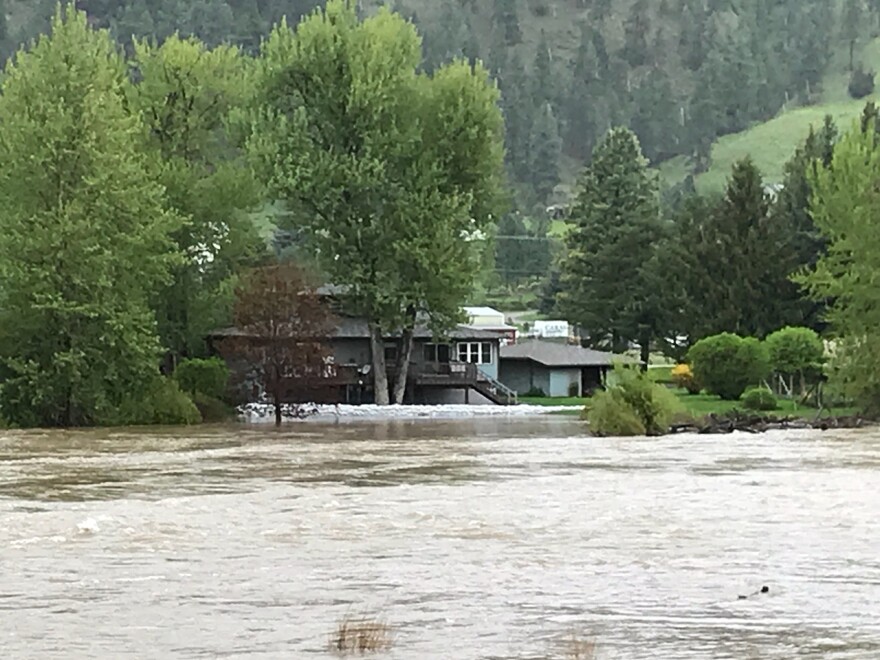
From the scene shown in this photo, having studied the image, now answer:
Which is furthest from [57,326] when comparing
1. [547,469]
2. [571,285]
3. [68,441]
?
[571,285]

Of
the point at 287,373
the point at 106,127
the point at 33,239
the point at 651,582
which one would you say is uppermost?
the point at 106,127

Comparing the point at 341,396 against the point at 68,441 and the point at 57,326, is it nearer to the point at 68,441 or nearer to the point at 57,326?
the point at 57,326

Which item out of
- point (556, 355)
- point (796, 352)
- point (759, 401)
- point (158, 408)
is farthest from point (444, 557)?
point (556, 355)

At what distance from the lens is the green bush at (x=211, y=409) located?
61094 mm

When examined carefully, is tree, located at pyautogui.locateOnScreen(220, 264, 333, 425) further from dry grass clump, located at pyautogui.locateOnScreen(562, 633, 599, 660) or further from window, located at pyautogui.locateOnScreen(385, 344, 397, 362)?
dry grass clump, located at pyautogui.locateOnScreen(562, 633, 599, 660)

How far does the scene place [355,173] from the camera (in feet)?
214

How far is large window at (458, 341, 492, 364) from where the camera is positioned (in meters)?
80.6

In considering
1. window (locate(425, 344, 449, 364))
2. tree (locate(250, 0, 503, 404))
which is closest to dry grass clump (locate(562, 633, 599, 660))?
tree (locate(250, 0, 503, 404))

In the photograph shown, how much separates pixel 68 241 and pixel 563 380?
35.8m

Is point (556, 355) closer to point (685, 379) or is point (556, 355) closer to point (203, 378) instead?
point (685, 379)

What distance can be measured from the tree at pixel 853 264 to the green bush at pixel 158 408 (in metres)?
23.8

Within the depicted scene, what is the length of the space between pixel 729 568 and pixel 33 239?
39578mm

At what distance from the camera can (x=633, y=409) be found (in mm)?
49938

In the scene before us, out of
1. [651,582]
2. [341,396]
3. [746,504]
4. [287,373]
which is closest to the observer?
[651,582]
